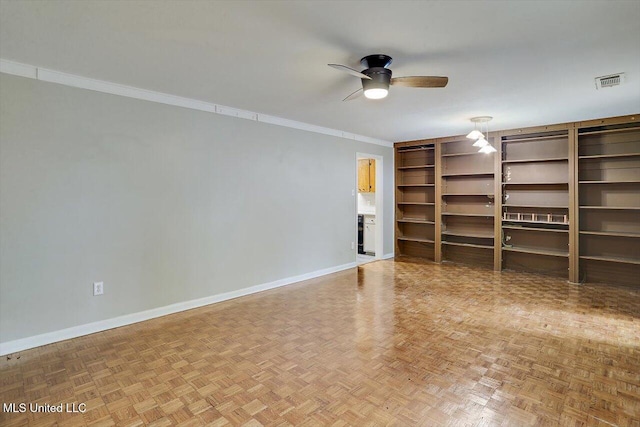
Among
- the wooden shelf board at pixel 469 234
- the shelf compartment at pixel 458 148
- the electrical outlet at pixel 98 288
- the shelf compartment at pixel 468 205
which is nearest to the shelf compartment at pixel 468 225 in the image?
the wooden shelf board at pixel 469 234

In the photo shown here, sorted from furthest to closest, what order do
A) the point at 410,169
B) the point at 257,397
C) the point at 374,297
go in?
the point at 410,169 → the point at 374,297 → the point at 257,397

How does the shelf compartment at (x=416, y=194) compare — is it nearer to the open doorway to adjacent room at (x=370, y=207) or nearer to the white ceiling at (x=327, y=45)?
the open doorway to adjacent room at (x=370, y=207)

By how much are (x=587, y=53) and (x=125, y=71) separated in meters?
3.64

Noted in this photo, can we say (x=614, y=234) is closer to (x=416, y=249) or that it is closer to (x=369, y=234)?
(x=416, y=249)

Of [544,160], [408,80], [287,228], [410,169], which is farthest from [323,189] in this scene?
[544,160]

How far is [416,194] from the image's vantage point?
679 cm

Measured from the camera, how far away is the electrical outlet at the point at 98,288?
3.11m

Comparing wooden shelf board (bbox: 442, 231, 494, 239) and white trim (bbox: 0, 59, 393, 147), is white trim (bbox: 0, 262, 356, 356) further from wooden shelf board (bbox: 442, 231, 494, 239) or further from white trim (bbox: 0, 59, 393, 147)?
wooden shelf board (bbox: 442, 231, 494, 239)

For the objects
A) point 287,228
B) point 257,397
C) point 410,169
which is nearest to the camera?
point 257,397

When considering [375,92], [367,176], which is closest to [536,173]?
[367,176]

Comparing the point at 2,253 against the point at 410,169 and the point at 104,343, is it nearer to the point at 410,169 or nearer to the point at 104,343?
the point at 104,343

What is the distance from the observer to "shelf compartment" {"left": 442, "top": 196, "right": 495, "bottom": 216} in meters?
5.90

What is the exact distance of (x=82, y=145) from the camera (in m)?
3.01

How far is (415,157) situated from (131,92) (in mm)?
5119
